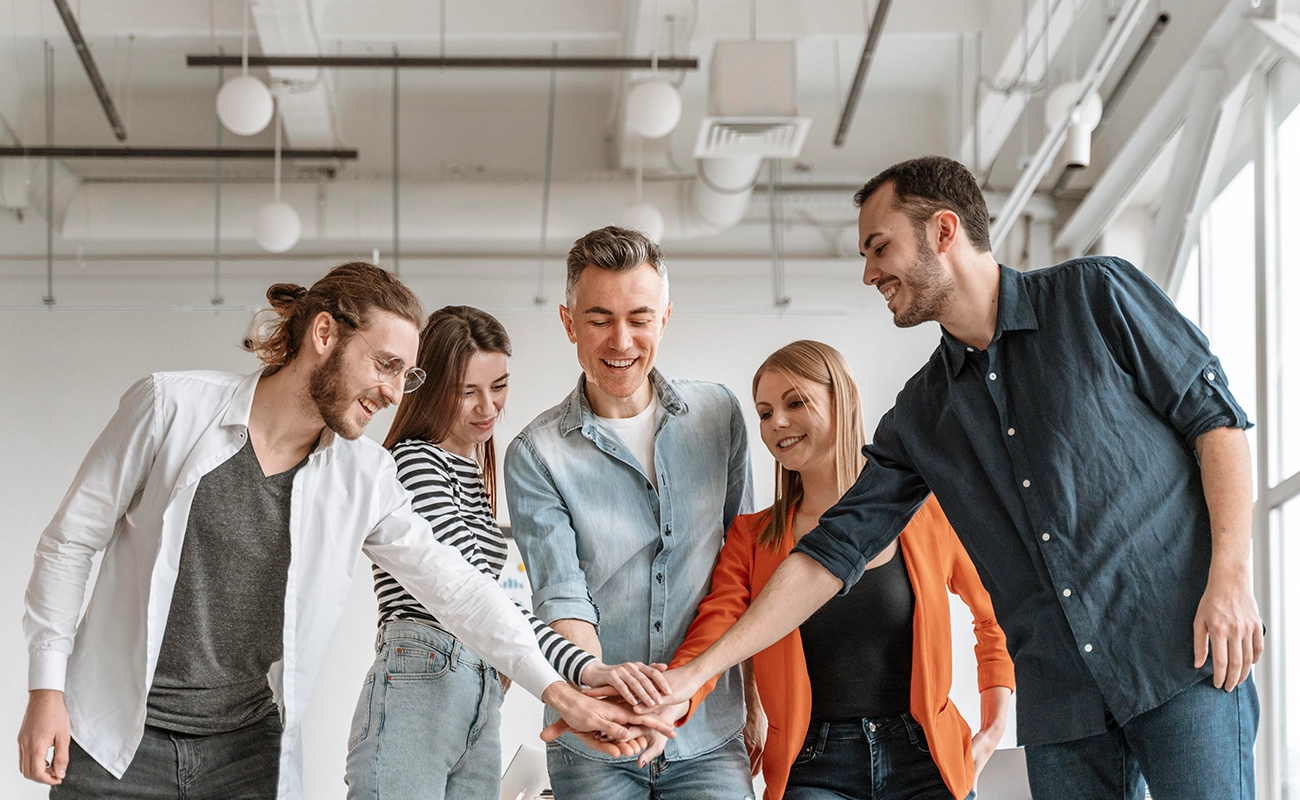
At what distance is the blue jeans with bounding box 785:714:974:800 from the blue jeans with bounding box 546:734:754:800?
6.6 inches

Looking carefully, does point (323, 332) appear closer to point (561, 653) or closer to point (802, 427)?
point (561, 653)

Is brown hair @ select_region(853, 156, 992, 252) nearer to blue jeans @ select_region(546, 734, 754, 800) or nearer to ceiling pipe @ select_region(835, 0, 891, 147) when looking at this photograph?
blue jeans @ select_region(546, 734, 754, 800)

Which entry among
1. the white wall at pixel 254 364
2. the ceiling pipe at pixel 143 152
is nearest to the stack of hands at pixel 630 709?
the white wall at pixel 254 364

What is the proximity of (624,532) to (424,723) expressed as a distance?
539 millimetres

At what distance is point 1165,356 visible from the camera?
6.80ft

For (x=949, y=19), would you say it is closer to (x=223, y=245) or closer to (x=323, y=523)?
(x=223, y=245)

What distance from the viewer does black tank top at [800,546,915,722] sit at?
2658mm

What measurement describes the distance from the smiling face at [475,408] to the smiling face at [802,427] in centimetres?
63

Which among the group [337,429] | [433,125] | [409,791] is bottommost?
[409,791]

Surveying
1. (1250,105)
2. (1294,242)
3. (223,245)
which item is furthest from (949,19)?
(223,245)

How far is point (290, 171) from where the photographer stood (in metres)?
7.89

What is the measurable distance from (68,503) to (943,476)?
156 cm

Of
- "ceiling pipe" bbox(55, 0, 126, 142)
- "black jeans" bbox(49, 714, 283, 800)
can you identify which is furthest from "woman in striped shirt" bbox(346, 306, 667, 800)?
"ceiling pipe" bbox(55, 0, 126, 142)

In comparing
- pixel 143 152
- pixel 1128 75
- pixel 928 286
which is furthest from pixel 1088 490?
pixel 143 152
